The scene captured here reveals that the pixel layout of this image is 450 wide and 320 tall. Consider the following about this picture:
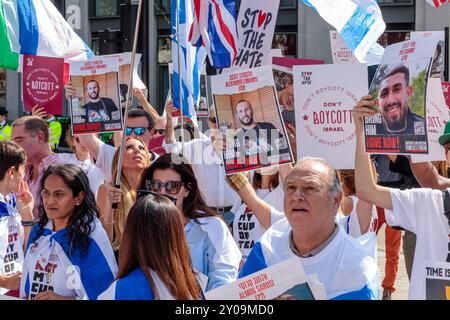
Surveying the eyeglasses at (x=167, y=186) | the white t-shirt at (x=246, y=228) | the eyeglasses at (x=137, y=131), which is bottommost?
the white t-shirt at (x=246, y=228)

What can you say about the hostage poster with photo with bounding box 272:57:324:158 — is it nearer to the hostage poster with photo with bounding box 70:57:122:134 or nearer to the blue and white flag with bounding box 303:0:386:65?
the blue and white flag with bounding box 303:0:386:65

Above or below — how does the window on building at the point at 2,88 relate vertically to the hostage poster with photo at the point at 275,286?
above

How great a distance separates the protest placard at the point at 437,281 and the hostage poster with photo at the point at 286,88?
2249mm

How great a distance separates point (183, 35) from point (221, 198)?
142 cm

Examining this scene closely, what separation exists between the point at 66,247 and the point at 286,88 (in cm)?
275

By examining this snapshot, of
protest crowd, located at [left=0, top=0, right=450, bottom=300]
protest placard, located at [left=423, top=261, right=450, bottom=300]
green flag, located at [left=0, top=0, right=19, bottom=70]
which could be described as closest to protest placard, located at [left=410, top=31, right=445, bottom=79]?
protest crowd, located at [left=0, top=0, right=450, bottom=300]

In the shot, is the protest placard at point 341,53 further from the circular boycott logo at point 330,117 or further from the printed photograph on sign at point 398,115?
the printed photograph on sign at point 398,115

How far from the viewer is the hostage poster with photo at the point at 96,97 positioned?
271 inches

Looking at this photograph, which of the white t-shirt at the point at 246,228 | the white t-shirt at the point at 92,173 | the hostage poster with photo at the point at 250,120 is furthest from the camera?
the white t-shirt at the point at 92,173

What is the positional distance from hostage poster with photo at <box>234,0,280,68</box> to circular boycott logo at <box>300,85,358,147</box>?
2072mm

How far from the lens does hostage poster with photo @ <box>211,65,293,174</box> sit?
5.25 metres

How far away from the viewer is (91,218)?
4.12 meters

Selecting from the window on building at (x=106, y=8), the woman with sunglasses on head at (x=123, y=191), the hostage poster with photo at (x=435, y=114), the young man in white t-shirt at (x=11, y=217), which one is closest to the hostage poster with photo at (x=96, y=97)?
the woman with sunglasses on head at (x=123, y=191)
